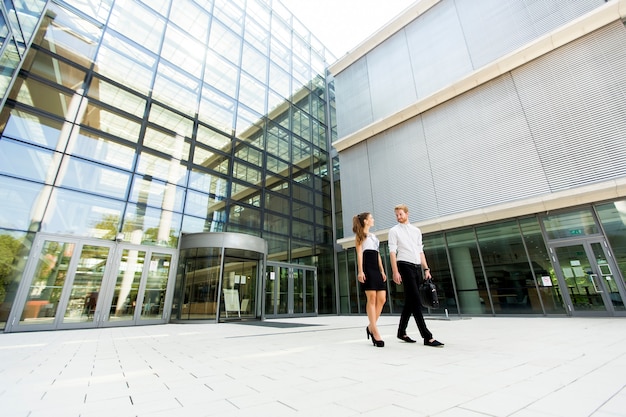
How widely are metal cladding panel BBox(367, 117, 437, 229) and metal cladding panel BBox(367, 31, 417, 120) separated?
134 centimetres

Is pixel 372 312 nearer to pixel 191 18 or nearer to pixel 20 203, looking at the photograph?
pixel 20 203

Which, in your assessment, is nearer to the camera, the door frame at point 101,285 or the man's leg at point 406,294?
the man's leg at point 406,294

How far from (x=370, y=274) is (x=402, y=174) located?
10.1m

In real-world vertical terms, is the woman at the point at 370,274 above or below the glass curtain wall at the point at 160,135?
below

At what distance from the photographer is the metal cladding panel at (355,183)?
14.1 meters

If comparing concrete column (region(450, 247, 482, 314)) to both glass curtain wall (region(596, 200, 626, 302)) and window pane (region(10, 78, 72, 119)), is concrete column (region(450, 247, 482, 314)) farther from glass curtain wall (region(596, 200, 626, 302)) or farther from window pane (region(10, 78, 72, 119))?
window pane (region(10, 78, 72, 119))

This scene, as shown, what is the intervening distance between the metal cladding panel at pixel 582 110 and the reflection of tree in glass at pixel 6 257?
50.7ft

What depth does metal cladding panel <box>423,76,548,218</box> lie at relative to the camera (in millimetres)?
9547

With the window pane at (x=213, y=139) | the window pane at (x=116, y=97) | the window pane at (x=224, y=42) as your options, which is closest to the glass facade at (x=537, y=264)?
the window pane at (x=213, y=139)

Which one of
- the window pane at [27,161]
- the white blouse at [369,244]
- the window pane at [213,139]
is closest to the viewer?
the white blouse at [369,244]

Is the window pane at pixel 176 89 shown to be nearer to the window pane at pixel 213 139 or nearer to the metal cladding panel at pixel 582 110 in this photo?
the window pane at pixel 213 139

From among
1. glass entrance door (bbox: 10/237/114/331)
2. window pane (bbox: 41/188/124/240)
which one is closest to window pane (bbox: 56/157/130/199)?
window pane (bbox: 41/188/124/240)

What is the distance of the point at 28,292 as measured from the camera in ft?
22.2

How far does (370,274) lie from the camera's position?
11.9 feet
